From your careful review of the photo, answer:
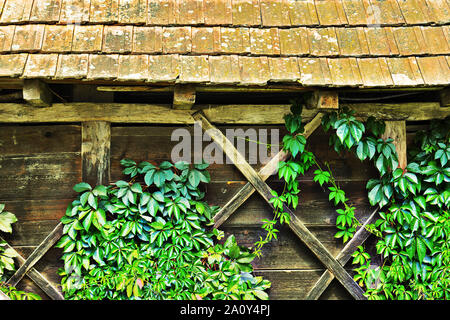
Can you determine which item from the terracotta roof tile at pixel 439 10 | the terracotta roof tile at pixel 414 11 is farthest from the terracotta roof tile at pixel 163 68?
the terracotta roof tile at pixel 439 10

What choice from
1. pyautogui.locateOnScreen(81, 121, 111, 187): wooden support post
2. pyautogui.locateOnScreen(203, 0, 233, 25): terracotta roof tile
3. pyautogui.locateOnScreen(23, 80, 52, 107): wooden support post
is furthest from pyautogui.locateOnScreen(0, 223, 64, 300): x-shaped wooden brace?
pyautogui.locateOnScreen(203, 0, 233, 25): terracotta roof tile

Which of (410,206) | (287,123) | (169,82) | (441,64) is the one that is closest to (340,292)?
(410,206)

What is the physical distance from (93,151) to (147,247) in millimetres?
898

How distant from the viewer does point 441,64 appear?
8.76 feet


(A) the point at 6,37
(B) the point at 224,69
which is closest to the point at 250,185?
(B) the point at 224,69

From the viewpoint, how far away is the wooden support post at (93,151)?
3.07 meters

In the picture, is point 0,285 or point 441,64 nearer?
point 441,64

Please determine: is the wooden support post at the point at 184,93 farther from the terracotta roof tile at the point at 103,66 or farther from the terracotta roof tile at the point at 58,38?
the terracotta roof tile at the point at 58,38

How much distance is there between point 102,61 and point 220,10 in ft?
3.16

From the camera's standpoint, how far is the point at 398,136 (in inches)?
123

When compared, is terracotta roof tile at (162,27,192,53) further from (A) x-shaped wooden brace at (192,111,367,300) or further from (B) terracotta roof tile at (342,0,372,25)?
(B) terracotta roof tile at (342,0,372,25)

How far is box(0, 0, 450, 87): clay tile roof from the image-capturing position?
2521mm

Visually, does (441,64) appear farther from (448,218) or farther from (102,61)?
(102,61)

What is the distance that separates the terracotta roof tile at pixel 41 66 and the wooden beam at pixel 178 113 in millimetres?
573
